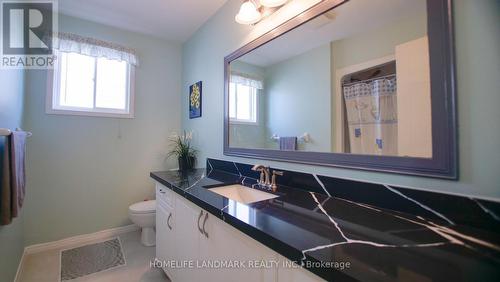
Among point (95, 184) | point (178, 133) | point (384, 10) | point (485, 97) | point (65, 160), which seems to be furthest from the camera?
point (178, 133)

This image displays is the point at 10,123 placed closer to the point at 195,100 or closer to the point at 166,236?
the point at 166,236

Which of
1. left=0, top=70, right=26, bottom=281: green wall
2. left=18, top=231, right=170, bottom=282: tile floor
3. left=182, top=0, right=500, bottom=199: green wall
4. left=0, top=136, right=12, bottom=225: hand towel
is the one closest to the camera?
left=182, top=0, right=500, bottom=199: green wall

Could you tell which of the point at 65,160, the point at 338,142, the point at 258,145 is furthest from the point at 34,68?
the point at 338,142

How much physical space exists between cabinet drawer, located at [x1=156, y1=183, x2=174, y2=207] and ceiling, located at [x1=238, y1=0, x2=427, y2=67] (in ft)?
4.06

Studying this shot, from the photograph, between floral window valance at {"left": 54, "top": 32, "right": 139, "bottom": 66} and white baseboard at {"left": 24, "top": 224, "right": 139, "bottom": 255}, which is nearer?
white baseboard at {"left": 24, "top": 224, "right": 139, "bottom": 255}

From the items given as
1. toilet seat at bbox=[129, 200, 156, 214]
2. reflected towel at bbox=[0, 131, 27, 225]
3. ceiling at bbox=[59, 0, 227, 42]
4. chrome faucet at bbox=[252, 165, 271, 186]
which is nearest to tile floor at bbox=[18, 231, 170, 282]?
toilet seat at bbox=[129, 200, 156, 214]

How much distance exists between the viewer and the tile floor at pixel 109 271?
164 centimetres

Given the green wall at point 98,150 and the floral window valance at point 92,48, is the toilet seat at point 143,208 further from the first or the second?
the floral window valance at point 92,48

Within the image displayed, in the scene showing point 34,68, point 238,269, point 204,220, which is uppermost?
point 34,68

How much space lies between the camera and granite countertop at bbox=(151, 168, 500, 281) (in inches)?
18.9

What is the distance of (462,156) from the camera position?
2.34ft

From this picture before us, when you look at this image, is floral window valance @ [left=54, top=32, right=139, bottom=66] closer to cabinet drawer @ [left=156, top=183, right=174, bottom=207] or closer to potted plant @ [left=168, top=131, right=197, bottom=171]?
potted plant @ [left=168, top=131, right=197, bottom=171]

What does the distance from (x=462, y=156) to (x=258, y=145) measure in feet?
3.77

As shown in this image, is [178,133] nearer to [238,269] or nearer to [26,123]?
[26,123]
